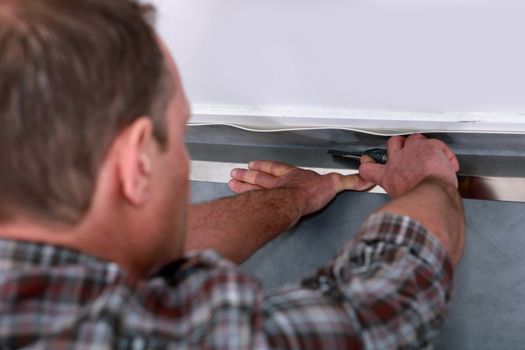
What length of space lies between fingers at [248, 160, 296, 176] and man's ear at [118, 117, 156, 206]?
53cm

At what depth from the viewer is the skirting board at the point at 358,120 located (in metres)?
0.72

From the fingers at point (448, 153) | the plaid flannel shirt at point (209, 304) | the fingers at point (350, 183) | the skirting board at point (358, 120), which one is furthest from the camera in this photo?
the fingers at point (350, 183)

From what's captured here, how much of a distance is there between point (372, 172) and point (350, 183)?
0.20 ft

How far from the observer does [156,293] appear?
1.64ft

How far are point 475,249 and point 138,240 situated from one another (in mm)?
538

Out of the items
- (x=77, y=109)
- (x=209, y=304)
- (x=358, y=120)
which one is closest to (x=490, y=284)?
(x=358, y=120)

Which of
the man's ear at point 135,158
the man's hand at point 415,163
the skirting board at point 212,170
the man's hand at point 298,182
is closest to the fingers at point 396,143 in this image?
the man's hand at point 415,163

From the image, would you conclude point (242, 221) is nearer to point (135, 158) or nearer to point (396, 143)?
point (396, 143)

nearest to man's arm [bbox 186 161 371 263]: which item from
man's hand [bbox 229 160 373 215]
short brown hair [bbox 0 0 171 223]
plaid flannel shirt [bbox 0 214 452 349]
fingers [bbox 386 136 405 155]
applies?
man's hand [bbox 229 160 373 215]

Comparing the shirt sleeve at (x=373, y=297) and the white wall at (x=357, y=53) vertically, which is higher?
the white wall at (x=357, y=53)

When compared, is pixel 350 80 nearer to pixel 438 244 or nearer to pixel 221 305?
pixel 438 244

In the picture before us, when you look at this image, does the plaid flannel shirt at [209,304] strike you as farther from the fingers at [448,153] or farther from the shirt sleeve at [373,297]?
the fingers at [448,153]

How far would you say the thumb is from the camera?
897 mm

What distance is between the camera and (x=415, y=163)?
2.70 feet
